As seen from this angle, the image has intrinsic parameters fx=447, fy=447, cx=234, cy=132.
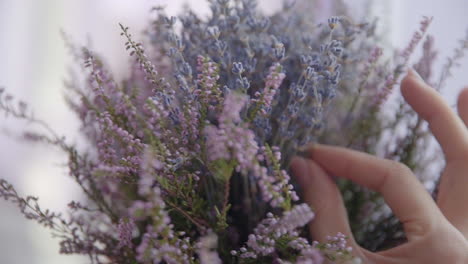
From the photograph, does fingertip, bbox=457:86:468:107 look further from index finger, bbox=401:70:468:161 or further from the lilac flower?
the lilac flower

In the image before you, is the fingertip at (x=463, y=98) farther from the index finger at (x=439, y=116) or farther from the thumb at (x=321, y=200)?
the thumb at (x=321, y=200)

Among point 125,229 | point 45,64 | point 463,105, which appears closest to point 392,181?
point 463,105

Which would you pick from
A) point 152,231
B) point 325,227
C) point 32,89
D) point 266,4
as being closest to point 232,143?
point 152,231

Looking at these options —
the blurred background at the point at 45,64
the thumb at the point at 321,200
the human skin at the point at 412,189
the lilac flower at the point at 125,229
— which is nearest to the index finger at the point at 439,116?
the human skin at the point at 412,189

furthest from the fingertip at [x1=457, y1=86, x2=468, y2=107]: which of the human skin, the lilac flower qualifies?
the lilac flower

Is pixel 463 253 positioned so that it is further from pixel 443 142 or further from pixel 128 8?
pixel 128 8

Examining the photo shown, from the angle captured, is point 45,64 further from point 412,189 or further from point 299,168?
point 412,189
